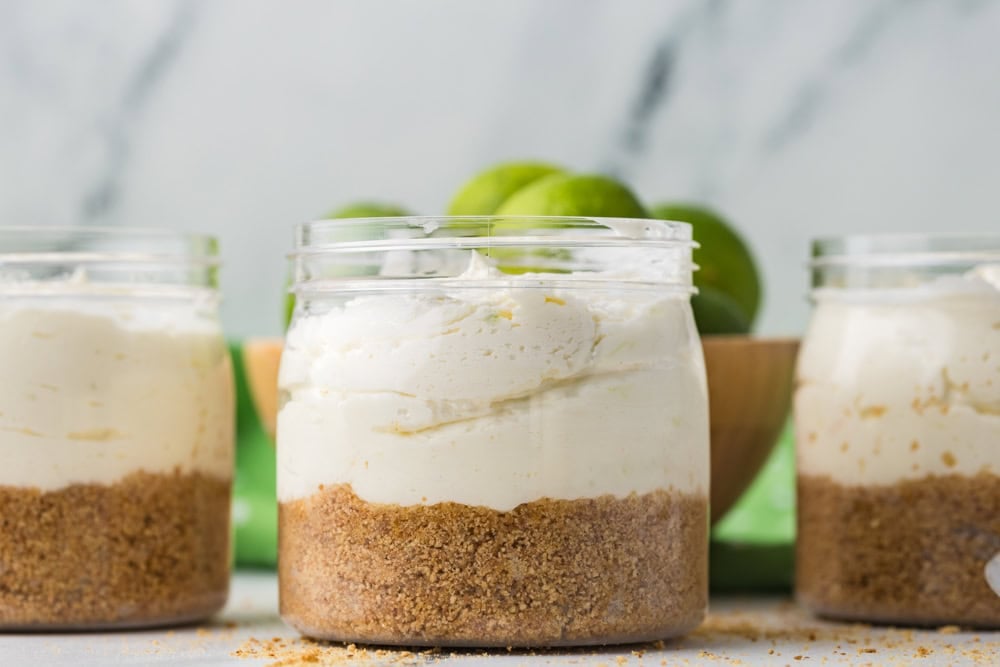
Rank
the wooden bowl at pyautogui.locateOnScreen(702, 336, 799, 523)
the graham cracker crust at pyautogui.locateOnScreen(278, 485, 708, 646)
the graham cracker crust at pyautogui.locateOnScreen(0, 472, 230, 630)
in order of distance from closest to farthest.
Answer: the graham cracker crust at pyautogui.locateOnScreen(278, 485, 708, 646) < the graham cracker crust at pyautogui.locateOnScreen(0, 472, 230, 630) < the wooden bowl at pyautogui.locateOnScreen(702, 336, 799, 523)

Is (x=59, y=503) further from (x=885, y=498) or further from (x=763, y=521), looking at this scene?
(x=763, y=521)

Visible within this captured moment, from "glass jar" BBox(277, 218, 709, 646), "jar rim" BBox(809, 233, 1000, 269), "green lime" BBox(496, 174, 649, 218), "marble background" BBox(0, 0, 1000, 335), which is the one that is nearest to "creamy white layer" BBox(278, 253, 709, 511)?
"glass jar" BBox(277, 218, 709, 646)

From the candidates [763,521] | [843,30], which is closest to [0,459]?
[763,521]

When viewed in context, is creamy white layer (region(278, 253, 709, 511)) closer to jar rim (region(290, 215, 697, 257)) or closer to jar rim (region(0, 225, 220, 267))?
jar rim (region(290, 215, 697, 257))

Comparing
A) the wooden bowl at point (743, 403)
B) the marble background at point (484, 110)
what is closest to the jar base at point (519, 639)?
the wooden bowl at point (743, 403)

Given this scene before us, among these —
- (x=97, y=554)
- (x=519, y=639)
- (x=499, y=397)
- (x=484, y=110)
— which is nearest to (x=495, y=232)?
(x=499, y=397)

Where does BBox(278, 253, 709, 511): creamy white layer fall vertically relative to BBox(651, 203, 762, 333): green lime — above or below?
below
